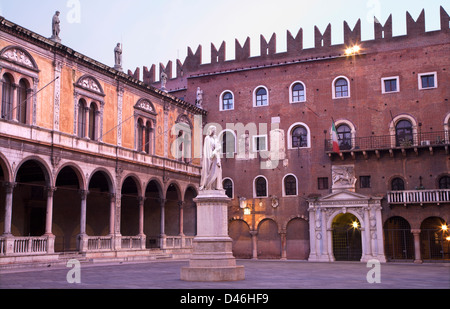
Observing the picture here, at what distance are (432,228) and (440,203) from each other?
173cm

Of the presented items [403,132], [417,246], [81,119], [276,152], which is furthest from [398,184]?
[81,119]

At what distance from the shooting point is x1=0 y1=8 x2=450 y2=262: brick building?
88.2 feet

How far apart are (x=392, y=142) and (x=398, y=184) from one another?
7.87 feet

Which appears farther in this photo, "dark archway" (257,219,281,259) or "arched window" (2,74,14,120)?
"dark archway" (257,219,281,259)

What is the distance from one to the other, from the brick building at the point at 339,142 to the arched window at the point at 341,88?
0.06 metres

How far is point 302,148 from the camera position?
33.2 meters

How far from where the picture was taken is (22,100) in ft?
73.0

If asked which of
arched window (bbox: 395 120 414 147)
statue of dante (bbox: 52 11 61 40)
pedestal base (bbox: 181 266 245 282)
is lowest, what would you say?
pedestal base (bbox: 181 266 245 282)

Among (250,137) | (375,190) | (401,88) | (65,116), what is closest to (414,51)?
(401,88)

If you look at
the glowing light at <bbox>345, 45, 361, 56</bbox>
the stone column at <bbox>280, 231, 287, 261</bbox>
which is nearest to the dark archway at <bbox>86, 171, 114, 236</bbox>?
the stone column at <bbox>280, 231, 287, 261</bbox>

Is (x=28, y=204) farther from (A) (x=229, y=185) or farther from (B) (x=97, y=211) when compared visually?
(A) (x=229, y=185)

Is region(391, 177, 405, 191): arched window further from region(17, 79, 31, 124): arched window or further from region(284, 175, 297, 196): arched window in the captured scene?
region(17, 79, 31, 124): arched window

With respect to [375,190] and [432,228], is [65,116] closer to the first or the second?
[375,190]

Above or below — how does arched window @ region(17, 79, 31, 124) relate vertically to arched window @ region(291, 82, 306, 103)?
below
